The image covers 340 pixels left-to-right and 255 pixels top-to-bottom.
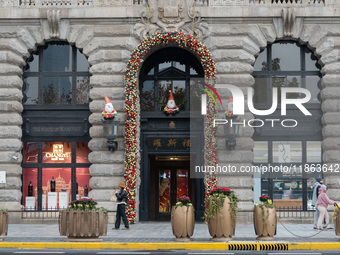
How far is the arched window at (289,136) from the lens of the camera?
2869cm

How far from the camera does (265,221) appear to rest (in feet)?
69.7

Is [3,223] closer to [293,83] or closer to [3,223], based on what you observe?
[3,223]

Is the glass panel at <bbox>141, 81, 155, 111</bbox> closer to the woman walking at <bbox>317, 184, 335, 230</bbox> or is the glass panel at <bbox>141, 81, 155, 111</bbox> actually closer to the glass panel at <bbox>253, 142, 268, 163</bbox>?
the glass panel at <bbox>253, 142, 268, 163</bbox>

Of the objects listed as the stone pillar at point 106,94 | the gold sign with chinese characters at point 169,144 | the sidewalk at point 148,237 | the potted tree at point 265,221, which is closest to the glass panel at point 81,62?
the stone pillar at point 106,94

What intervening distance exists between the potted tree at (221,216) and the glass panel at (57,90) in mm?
10163

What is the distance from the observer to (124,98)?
28.2 meters

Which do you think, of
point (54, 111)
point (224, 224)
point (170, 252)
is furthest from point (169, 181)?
point (170, 252)

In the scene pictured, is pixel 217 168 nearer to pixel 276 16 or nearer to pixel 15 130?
pixel 276 16

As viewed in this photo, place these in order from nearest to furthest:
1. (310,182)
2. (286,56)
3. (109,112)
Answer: (109,112) → (310,182) → (286,56)

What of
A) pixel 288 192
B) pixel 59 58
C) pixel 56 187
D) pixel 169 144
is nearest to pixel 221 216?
pixel 288 192

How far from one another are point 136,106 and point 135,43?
254 centimetres

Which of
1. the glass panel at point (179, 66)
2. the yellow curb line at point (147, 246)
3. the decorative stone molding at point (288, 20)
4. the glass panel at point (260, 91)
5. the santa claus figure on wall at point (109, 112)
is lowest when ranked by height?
the yellow curb line at point (147, 246)

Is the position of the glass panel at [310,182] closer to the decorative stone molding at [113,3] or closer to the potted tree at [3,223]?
the decorative stone molding at [113,3]

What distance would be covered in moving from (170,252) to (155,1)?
12.5m
